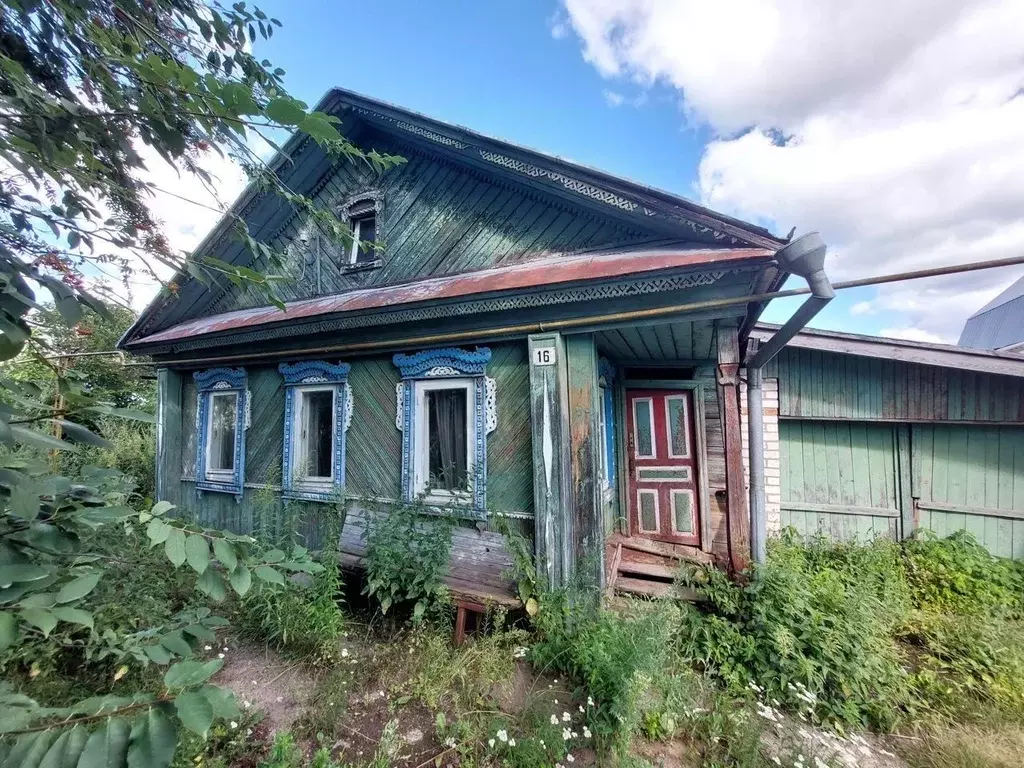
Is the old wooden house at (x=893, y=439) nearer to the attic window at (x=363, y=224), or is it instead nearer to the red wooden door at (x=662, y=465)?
the red wooden door at (x=662, y=465)

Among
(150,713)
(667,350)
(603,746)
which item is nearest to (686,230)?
(667,350)

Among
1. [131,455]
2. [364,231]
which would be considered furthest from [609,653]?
[131,455]

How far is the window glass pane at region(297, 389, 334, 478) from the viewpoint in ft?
18.4

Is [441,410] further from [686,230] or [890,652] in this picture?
[890,652]

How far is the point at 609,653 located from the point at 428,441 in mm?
2695

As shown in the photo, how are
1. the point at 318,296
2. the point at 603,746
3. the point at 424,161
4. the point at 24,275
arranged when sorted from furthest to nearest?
1. the point at 318,296
2. the point at 424,161
3. the point at 603,746
4. the point at 24,275

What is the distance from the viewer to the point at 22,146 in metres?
1.25

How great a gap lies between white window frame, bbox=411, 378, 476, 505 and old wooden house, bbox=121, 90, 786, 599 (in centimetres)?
2

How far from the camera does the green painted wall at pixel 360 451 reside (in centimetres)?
442

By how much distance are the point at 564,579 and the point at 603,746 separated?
1.25 m

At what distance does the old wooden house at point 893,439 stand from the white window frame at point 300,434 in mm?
5578

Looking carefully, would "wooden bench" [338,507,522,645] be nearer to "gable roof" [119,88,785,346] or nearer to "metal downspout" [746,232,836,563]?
"metal downspout" [746,232,836,563]

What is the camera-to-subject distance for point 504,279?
14.4 feet

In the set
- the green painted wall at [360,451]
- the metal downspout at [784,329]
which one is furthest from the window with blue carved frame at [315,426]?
the metal downspout at [784,329]
